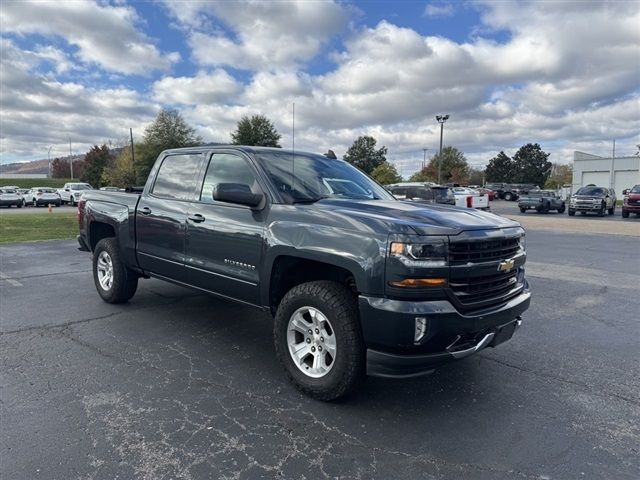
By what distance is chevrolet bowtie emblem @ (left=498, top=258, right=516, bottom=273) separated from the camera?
138 inches

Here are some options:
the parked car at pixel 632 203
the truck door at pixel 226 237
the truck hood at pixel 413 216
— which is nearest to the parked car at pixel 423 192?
the parked car at pixel 632 203

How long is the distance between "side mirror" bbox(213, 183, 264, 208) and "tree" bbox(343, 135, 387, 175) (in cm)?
6993

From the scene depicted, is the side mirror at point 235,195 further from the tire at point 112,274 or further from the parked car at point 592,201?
the parked car at point 592,201

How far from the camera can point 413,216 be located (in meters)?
3.45

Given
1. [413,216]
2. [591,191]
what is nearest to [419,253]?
[413,216]

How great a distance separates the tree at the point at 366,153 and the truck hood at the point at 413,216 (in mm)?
69869

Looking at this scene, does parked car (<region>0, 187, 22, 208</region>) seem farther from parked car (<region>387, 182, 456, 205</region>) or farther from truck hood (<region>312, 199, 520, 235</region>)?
truck hood (<region>312, 199, 520, 235</region>)

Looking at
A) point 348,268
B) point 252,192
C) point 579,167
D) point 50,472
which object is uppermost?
point 579,167

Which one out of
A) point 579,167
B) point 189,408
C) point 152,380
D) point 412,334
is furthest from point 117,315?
point 579,167

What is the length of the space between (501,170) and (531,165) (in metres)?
6.15

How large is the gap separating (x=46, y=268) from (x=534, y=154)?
102413 millimetres

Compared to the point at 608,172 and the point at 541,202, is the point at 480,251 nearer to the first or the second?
the point at 541,202

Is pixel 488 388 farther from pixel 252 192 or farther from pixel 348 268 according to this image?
pixel 252 192

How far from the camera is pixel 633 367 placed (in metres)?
4.34
